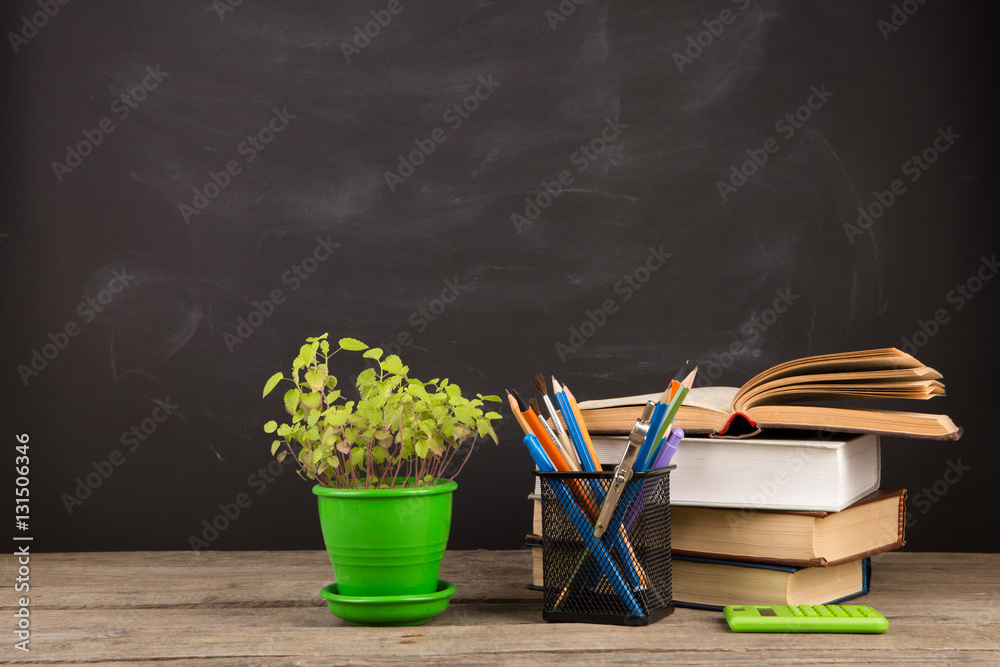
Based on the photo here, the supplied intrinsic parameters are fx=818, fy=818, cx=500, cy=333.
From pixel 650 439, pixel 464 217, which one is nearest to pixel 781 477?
pixel 650 439

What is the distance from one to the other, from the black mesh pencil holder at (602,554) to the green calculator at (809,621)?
0.09 m

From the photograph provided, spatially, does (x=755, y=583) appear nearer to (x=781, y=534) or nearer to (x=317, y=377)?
(x=781, y=534)

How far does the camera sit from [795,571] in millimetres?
869

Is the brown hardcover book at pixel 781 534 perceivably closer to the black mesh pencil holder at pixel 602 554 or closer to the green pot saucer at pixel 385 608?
the black mesh pencil holder at pixel 602 554

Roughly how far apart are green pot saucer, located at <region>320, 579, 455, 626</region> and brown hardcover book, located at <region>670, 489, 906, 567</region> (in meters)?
0.29

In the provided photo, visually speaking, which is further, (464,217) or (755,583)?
(464,217)

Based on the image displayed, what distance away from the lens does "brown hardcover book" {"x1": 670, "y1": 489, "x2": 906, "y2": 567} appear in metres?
0.87

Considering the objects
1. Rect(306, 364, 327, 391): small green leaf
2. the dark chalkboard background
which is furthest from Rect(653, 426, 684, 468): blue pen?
the dark chalkboard background

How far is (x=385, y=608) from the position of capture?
0.83m

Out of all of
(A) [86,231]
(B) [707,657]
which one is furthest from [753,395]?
(A) [86,231]

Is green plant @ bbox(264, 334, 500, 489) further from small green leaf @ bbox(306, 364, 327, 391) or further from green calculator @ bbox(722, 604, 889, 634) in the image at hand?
green calculator @ bbox(722, 604, 889, 634)

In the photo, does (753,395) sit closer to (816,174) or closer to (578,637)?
(578,637)

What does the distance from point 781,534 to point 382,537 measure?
423mm

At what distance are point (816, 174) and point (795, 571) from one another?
792mm
